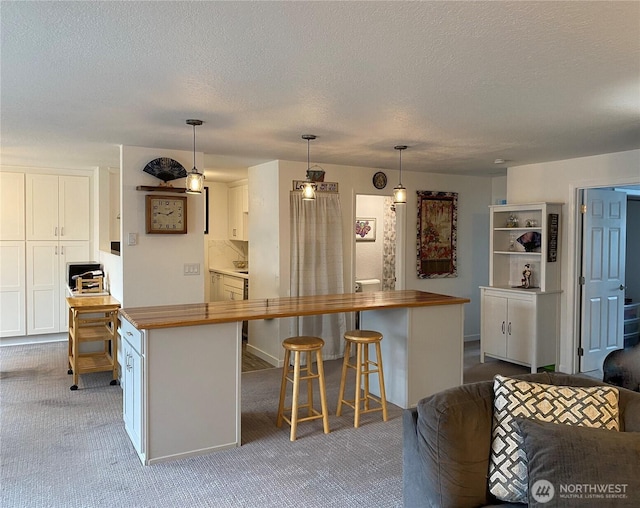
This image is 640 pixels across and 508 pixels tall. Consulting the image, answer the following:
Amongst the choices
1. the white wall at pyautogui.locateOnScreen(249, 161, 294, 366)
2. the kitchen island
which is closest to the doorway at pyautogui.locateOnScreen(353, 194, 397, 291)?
the white wall at pyautogui.locateOnScreen(249, 161, 294, 366)

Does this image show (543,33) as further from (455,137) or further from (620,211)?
(620,211)

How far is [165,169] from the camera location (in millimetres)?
4754

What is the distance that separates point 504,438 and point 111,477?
2220mm

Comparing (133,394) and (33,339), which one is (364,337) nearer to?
(133,394)

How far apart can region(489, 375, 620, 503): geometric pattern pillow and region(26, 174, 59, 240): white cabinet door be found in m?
6.03

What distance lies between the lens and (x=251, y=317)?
3268 millimetres

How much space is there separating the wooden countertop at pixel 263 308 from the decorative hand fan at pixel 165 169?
1.60 meters

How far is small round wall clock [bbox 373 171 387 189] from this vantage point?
6070mm

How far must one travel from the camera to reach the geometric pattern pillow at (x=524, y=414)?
186cm

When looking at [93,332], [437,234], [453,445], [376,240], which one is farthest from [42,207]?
[453,445]

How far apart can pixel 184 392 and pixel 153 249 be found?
6.69ft

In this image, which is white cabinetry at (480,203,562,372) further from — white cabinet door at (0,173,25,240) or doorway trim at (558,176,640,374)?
white cabinet door at (0,173,25,240)

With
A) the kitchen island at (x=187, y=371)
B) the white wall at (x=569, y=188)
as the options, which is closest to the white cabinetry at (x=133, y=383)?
the kitchen island at (x=187, y=371)

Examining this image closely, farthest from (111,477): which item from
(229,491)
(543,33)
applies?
(543,33)
